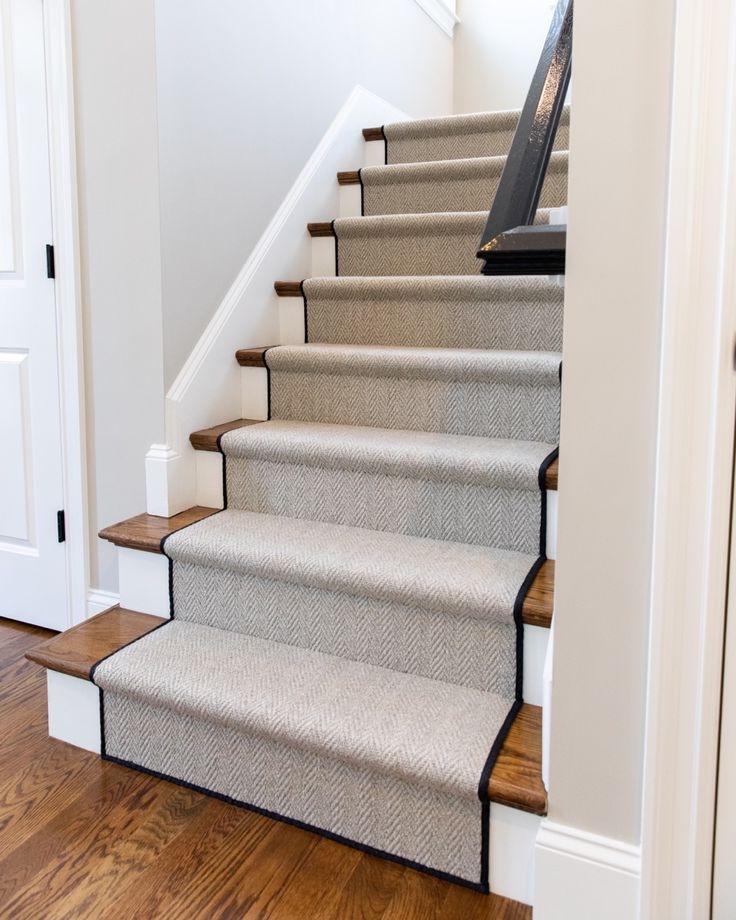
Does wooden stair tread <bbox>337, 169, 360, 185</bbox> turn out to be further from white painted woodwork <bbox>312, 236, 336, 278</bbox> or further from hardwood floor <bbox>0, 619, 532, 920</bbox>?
hardwood floor <bbox>0, 619, 532, 920</bbox>

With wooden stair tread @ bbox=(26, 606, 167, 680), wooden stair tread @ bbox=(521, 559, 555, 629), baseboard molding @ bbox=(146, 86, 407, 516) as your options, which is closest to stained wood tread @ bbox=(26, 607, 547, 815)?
wooden stair tread @ bbox=(26, 606, 167, 680)

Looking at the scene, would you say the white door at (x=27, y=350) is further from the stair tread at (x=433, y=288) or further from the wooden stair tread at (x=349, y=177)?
the wooden stair tread at (x=349, y=177)

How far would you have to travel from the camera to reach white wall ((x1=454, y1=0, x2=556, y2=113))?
397 centimetres

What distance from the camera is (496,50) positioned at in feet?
13.2

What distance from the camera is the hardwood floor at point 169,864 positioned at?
1.23m

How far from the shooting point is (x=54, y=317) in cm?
208

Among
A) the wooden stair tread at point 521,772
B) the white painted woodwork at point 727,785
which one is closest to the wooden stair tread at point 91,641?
the wooden stair tread at point 521,772

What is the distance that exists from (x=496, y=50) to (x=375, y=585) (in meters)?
3.50

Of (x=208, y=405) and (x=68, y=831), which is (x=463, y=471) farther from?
(x=68, y=831)

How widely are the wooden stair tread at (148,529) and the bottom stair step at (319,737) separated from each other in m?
0.23

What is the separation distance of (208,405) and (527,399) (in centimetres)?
82

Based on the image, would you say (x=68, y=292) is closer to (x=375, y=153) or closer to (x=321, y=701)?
(x=321, y=701)

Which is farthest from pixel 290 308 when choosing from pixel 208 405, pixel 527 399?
pixel 527 399

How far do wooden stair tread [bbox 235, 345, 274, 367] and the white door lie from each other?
0.49 metres
